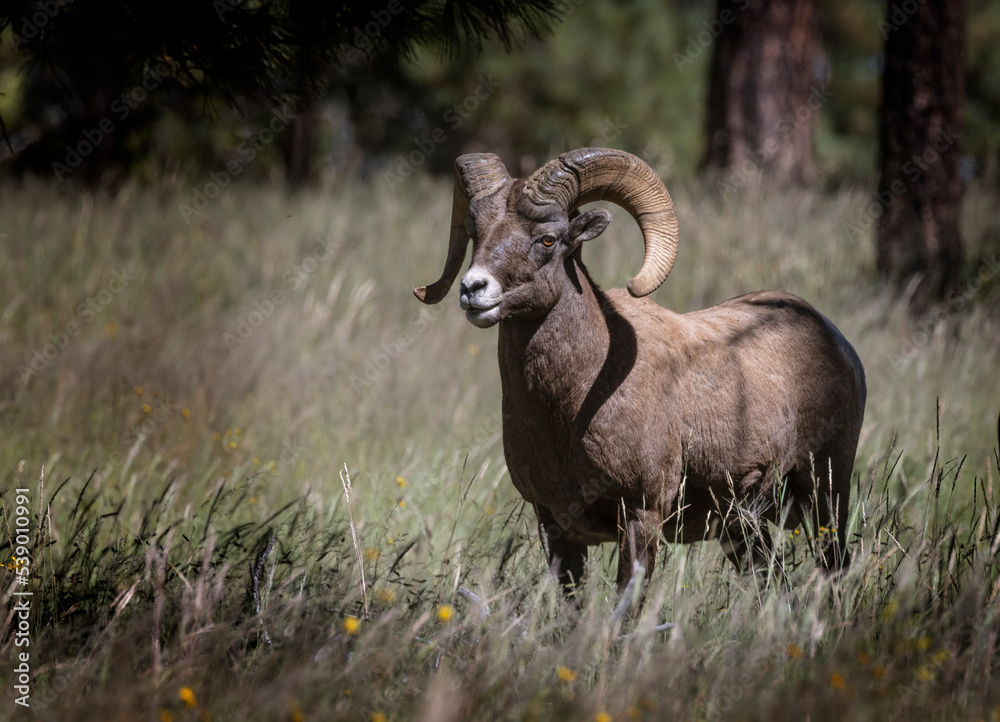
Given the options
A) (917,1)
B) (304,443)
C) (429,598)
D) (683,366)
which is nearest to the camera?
(429,598)

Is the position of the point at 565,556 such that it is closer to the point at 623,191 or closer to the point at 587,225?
the point at 587,225

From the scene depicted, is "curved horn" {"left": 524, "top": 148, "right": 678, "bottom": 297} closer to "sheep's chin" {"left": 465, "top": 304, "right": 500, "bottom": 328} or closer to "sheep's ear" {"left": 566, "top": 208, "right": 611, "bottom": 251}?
"sheep's ear" {"left": 566, "top": 208, "right": 611, "bottom": 251}

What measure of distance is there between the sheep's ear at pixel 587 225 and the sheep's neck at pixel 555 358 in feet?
0.61

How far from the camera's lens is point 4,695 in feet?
9.42

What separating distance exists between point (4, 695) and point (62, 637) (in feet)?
1.43

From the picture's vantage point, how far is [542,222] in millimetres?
3656

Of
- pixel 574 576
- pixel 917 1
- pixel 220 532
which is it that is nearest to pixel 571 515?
pixel 574 576

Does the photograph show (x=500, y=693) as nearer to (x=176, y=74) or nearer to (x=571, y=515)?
(x=571, y=515)

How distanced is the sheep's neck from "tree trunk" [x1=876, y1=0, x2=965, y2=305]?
5783 mm

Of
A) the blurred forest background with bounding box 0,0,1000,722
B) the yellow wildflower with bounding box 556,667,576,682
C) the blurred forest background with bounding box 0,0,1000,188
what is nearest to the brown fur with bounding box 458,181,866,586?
the blurred forest background with bounding box 0,0,1000,722

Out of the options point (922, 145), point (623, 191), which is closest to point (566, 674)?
point (623, 191)

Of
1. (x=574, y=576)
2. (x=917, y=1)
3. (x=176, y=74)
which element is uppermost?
(x=917, y=1)

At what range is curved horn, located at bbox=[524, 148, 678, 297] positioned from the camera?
366 centimetres

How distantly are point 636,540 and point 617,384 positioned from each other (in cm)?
62
